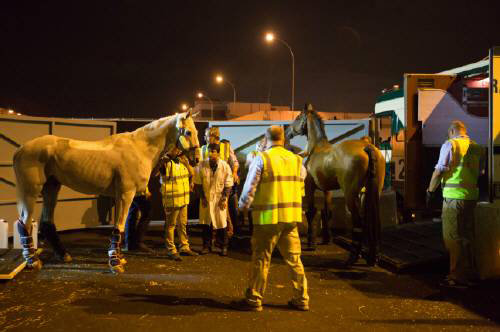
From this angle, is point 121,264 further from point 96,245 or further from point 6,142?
point 6,142

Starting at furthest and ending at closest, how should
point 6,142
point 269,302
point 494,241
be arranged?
point 6,142, point 494,241, point 269,302

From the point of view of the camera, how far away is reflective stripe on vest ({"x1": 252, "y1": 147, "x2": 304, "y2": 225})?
4.28 m

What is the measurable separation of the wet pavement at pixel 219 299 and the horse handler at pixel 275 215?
270 millimetres

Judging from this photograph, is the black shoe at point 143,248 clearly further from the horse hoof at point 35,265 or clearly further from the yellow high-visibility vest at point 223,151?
the yellow high-visibility vest at point 223,151

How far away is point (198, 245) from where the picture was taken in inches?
317

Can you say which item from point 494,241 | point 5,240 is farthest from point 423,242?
point 5,240

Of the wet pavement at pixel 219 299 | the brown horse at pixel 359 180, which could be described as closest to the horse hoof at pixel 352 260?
the brown horse at pixel 359 180

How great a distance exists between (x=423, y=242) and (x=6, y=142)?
8.19m

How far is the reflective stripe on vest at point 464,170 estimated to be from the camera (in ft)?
17.3

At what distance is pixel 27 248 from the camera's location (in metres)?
6.03

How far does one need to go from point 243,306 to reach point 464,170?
3277 mm

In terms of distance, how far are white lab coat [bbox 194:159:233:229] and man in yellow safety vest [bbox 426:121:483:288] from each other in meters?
3.41

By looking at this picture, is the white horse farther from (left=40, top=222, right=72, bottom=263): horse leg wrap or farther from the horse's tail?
the horse's tail

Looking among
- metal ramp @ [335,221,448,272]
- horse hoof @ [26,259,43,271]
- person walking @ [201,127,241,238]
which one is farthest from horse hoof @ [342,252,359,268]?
horse hoof @ [26,259,43,271]
